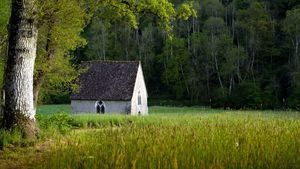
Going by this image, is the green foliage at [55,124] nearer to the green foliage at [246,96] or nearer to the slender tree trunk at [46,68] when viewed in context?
the slender tree trunk at [46,68]

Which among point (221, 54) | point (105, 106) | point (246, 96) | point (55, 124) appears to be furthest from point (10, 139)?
point (221, 54)

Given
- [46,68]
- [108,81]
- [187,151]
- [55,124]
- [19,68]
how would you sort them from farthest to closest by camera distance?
[108,81]
[46,68]
[55,124]
[19,68]
[187,151]

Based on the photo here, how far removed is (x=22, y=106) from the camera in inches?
452

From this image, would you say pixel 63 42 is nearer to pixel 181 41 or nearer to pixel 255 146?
pixel 255 146

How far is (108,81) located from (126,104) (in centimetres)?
478

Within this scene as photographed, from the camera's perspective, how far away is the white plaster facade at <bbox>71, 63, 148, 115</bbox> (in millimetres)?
61844

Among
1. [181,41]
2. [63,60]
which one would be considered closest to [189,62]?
[181,41]

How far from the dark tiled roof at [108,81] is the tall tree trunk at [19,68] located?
163 ft

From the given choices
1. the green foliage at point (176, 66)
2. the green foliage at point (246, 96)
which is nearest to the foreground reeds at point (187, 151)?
the green foliage at point (246, 96)

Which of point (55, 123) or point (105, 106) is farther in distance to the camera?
Result: point (105, 106)

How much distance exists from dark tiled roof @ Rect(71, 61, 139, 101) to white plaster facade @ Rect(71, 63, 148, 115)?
25.5 inches

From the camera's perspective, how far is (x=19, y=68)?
37.6ft

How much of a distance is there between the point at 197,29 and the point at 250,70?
19.6 metres

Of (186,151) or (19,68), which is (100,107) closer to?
(19,68)
